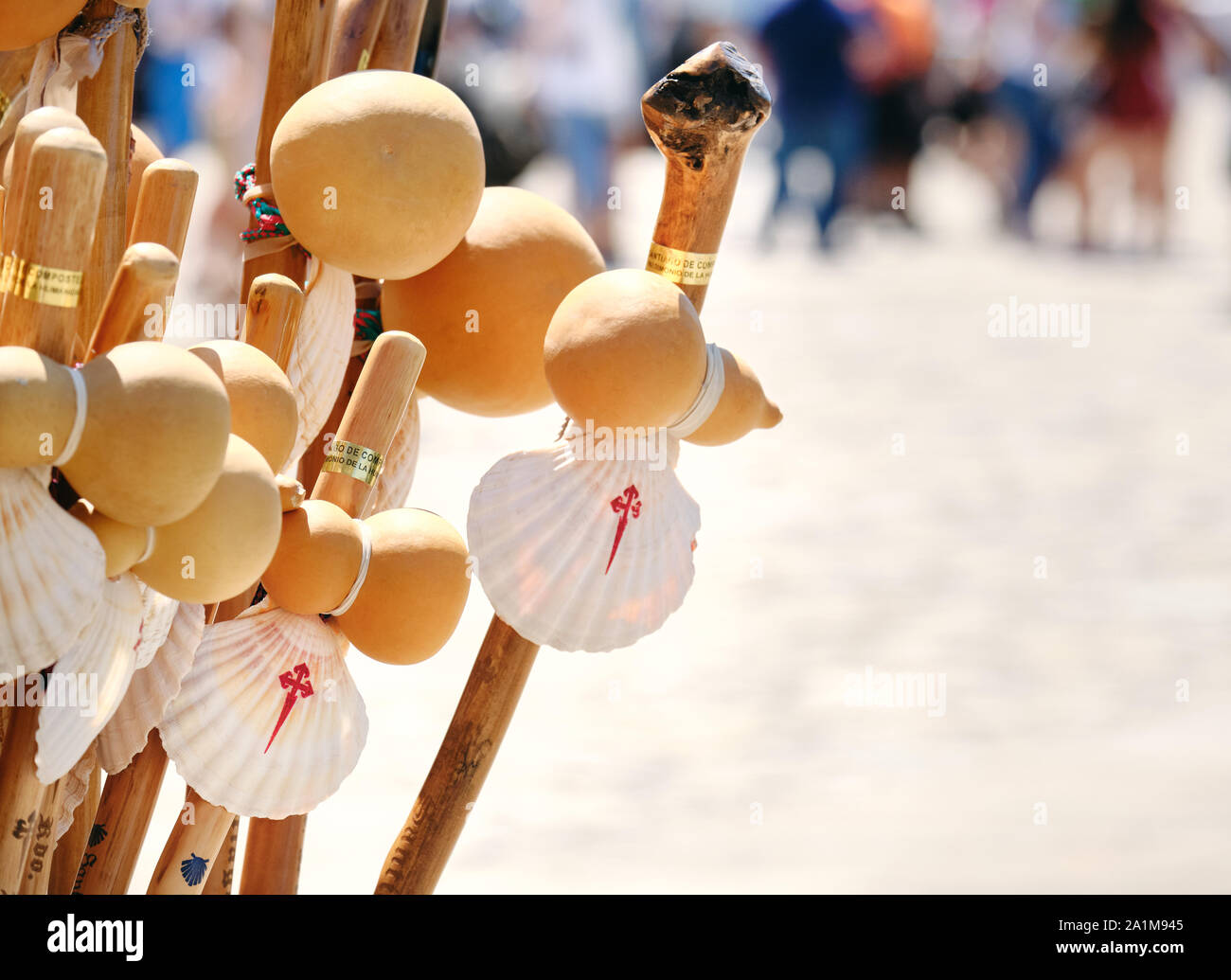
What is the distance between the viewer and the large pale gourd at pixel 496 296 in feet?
2.15

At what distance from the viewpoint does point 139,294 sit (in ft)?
1.62

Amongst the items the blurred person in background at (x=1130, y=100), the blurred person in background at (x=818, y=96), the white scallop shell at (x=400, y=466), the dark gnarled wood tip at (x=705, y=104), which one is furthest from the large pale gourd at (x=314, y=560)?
the blurred person in background at (x=1130, y=100)

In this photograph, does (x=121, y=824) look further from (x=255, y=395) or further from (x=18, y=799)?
(x=255, y=395)

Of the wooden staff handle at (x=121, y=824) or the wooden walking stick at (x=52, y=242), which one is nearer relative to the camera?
the wooden walking stick at (x=52, y=242)

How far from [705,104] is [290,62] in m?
0.19

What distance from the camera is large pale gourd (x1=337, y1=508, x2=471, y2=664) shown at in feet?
1.98

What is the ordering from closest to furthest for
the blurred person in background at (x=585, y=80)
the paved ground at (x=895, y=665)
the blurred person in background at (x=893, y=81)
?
the paved ground at (x=895, y=665) → the blurred person in background at (x=585, y=80) → the blurred person in background at (x=893, y=81)

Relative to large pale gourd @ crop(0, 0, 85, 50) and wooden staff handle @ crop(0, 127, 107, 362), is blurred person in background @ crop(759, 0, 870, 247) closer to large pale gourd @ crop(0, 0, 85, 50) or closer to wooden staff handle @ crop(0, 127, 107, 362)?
large pale gourd @ crop(0, 0, 85, 50)

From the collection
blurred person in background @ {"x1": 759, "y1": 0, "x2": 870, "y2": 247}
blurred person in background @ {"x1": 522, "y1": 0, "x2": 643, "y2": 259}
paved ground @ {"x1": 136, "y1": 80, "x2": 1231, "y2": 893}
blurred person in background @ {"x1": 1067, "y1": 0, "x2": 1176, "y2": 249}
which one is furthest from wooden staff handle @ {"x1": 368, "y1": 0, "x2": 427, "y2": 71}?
blurred person in background @ {"x1": 1067, "y1": 0, "x2": 1176, "y2": 249}

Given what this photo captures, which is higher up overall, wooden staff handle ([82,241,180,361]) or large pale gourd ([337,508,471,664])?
wooden staff handle ([82,241,180,361])

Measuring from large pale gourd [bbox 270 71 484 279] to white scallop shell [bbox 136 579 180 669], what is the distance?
16 centimetres

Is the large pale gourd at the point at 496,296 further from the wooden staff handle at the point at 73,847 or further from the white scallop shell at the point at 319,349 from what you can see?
the wooden staff handle at the point at 73,847

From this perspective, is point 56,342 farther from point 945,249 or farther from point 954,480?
point 945,249
